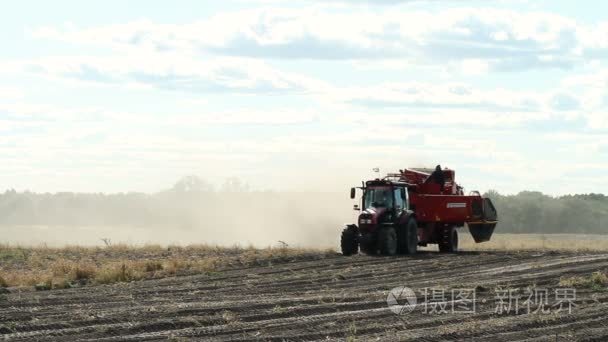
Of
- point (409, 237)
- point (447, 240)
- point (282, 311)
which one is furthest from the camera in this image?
point (447, 240)

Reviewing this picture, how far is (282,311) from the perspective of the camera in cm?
2083

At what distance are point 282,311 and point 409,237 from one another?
19.0 metres

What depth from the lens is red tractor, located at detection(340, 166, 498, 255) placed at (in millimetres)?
38375

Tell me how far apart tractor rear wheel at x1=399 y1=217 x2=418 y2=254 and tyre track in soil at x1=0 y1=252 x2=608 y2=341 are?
754cm

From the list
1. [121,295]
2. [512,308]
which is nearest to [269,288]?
[121,295]

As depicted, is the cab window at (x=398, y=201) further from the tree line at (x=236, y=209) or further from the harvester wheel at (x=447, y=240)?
the tree line at (x=236, y=209)

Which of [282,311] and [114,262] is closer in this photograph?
[282,311]

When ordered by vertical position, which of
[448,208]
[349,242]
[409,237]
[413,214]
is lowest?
[349,242]

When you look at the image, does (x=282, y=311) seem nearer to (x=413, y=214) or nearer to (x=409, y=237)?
(x=409, y=237)

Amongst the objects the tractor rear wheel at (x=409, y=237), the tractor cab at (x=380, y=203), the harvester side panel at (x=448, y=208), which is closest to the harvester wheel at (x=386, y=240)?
the tractor cab at (x=380, y=203)

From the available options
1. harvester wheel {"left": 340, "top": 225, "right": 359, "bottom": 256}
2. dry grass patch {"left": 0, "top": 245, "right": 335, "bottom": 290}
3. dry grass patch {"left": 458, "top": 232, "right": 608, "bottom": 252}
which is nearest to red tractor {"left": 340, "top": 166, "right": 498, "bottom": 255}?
harvester wheel {"left": 340, "top": 225, "right": 359, "bottom": 256}

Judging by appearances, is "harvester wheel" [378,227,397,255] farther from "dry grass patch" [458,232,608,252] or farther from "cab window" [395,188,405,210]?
"dry grass patch" [458,232,608,252]

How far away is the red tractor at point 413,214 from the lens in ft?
126

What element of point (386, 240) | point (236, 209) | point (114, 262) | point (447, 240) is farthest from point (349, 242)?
point (236, 209)
